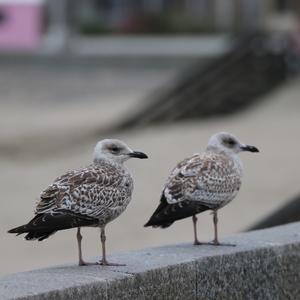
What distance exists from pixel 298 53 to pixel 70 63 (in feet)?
43.3

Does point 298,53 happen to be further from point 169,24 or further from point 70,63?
point 169,24

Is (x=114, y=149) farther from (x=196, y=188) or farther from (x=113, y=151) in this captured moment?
(x=196, y=188)

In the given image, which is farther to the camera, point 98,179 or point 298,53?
point 298,53

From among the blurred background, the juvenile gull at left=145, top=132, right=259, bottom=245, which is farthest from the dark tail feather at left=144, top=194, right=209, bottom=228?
the blurred background

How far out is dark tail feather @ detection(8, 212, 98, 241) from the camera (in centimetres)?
555

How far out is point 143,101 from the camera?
2789cm

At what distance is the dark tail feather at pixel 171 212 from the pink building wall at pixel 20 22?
25.9 metres

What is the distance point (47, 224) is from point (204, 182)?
104 cm

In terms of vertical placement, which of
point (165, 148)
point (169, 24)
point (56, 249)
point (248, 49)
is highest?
point (169, 24)

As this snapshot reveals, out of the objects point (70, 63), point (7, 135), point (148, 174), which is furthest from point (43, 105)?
point (148, 174)

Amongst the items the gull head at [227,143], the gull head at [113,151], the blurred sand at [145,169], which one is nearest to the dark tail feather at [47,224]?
the gull head at [113,151]

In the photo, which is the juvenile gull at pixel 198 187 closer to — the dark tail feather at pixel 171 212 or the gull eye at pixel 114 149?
the dark tail feather at pixel 171 212

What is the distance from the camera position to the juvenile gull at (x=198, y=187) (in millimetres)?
6094

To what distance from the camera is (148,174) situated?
63.1ft
